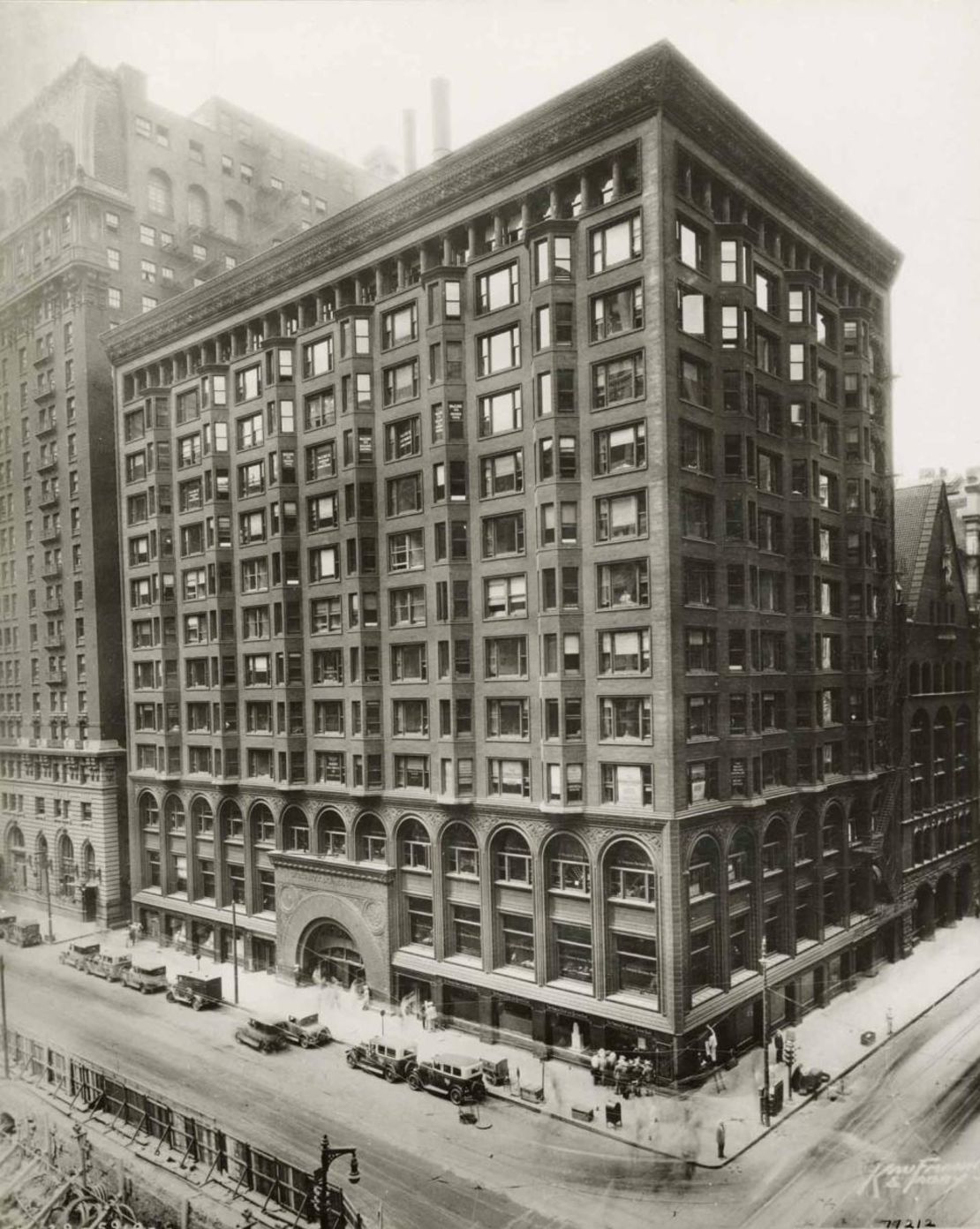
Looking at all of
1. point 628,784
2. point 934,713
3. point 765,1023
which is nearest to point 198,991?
point 628,784

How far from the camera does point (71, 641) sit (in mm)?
62812

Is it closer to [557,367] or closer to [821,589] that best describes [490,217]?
[557,367]

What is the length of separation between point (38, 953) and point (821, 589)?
50.8 meters

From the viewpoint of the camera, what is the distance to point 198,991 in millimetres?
48656

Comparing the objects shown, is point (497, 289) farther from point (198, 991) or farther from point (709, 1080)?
point (198, 991)

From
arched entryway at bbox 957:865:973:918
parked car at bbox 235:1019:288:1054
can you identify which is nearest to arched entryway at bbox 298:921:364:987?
parked car at bbox 235:1019:288:1054

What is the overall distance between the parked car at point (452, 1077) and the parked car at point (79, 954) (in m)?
25.8

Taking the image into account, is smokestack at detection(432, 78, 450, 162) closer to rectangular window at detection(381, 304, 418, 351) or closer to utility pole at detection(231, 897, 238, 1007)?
rectangular window at detection(381, 304, 418, 351)

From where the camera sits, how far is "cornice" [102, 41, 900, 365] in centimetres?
3803

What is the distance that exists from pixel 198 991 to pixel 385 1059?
568 inches

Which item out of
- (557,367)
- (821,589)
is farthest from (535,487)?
(821,589)

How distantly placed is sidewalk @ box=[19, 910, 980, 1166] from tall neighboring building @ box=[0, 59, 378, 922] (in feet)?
32.7

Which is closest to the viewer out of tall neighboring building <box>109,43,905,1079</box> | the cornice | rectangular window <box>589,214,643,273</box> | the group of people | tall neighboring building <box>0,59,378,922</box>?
the group of people
